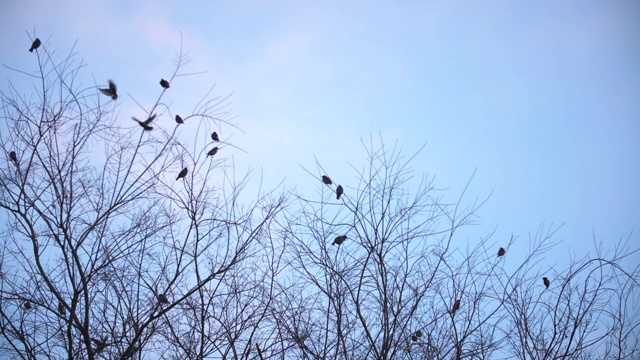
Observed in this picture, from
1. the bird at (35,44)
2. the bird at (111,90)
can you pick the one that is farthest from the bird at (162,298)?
the bird at (35,44)

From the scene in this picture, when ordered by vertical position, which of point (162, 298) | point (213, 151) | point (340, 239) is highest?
point (213, 151)

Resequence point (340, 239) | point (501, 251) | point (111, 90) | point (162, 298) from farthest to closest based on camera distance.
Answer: point (501, 251) < point (340, 239) < point (162, 298) < point (111, 90)

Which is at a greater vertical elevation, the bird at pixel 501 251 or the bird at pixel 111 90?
the bird at pixel 111 90

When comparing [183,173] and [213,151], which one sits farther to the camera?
[213,151]

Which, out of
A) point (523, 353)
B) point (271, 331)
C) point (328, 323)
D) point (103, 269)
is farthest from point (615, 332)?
point (103, 269)

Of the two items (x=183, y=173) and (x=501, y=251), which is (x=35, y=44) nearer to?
(x=183, y=173)

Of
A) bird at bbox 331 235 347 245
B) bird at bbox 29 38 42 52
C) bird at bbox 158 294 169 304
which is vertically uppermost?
bird at bbox 29 38 42 52

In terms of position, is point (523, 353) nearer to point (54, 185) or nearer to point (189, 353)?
point (189, 353)

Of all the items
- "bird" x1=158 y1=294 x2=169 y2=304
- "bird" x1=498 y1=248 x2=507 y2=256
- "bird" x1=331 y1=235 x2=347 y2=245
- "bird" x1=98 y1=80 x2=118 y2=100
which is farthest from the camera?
"bird" x1=498 y1=248 x2=507 y2=256

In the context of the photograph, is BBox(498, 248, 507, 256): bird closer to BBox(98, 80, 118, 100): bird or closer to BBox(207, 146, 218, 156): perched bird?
BBox(207, 146, 218, 156): perched bird

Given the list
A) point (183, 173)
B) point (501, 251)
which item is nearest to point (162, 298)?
point (183, 173)

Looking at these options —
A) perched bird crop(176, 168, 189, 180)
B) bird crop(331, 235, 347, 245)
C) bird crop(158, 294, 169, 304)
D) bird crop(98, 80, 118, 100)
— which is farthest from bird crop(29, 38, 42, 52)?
Result: bird crop(331, 235, 347, 245)

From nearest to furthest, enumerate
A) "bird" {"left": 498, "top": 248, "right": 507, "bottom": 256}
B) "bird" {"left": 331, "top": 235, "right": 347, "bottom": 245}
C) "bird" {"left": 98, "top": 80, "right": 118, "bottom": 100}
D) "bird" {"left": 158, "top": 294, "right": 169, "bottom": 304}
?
"bird" {"left": 98, "top": 80, "right": 118, "bottom": 100} < "bird" {"left": 158, "top": 294, "right": 169, "bottom": 304} < "bird" {"left": 331, "top": 235, "right": 347, "bottom": 245} < "bird" {"left": 498, "top": 248, "right": 507, "bottom": 256}

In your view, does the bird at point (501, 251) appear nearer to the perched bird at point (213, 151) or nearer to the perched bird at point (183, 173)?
the perched bird at point (213, 151)
